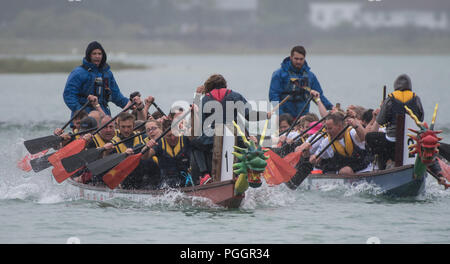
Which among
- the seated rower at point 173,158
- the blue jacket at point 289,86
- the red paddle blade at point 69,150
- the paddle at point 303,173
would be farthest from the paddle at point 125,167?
the blue jacket at point 289,86

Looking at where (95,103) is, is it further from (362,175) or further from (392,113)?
(392,113)

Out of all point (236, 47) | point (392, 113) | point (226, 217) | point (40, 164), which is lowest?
point (226, 217)

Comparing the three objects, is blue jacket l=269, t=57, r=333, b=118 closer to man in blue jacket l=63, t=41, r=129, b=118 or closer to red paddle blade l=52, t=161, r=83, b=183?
man in blue jacket l=63, t=41, r=129, b=118

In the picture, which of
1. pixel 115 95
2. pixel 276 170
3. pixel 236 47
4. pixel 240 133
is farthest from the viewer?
pixel 236 47

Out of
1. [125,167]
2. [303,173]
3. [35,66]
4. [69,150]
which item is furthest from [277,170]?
[35,66]

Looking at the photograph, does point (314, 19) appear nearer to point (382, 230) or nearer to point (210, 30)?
point (210, 30)

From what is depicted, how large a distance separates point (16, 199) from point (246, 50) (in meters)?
87.9

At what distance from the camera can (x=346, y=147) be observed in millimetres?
12680

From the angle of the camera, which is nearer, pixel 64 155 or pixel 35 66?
pixel 64 155

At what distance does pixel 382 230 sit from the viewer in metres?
10.5

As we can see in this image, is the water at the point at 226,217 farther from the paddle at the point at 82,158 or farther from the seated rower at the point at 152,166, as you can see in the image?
the paddle at the point at 82,158

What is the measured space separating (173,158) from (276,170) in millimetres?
1384

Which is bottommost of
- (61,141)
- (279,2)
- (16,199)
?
(16,199)
